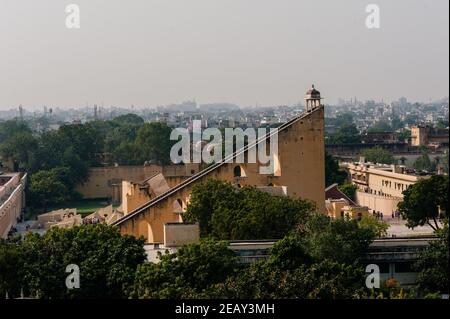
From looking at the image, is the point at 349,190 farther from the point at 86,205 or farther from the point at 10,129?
the point at 10,129

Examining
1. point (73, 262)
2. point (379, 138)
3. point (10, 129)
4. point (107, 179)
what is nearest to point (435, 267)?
point (73, 262)

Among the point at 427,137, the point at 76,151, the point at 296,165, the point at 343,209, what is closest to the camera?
the point at 296,165

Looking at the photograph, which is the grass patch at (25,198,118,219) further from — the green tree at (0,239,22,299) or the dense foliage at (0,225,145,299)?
the green tree at (0,239,22,299)

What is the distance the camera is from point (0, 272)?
16.4 metres

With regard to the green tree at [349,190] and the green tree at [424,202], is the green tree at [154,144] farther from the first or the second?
the green tree at [424,202]

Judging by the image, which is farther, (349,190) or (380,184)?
(380,184)

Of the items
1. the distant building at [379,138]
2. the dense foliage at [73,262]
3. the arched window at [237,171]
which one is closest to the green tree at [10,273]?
the dense foliage at [73,262]

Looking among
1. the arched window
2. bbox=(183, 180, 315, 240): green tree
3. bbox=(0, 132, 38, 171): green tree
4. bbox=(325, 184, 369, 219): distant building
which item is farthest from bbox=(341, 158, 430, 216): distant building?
bbox=(0, 132, 38, 171): green tree

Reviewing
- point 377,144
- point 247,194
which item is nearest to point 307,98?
point 247,194

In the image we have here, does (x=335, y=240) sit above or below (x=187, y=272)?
above

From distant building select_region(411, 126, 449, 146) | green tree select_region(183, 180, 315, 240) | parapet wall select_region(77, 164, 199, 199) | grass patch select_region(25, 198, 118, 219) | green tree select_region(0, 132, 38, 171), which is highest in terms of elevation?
distant building select_region(411, 126, 449, 146)
